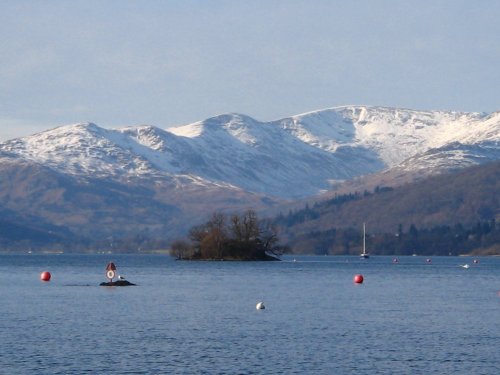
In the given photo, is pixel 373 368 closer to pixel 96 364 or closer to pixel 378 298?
pixel 96 364

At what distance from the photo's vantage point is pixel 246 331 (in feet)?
318

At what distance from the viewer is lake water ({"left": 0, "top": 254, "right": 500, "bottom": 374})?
7694 cm

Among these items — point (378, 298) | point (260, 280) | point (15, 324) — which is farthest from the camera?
point (260, 280)

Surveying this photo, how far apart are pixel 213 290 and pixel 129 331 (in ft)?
198

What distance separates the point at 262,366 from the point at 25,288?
9068cm

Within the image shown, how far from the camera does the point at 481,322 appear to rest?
106625mm

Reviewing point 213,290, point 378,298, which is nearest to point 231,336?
point 378,298

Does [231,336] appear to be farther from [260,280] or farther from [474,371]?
[260,280]

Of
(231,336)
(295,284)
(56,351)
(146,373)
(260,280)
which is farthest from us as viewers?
(260,280)

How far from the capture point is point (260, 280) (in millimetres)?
191000

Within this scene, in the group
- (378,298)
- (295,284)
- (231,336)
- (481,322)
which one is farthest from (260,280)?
(231,336)

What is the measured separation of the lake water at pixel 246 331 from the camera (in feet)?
252

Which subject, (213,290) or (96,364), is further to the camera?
(213,290)

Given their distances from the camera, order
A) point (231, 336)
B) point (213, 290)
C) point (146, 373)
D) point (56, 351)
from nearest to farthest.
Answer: point (146, 373) → point (56, 351) → point (231, 336) → point (213, 290)
